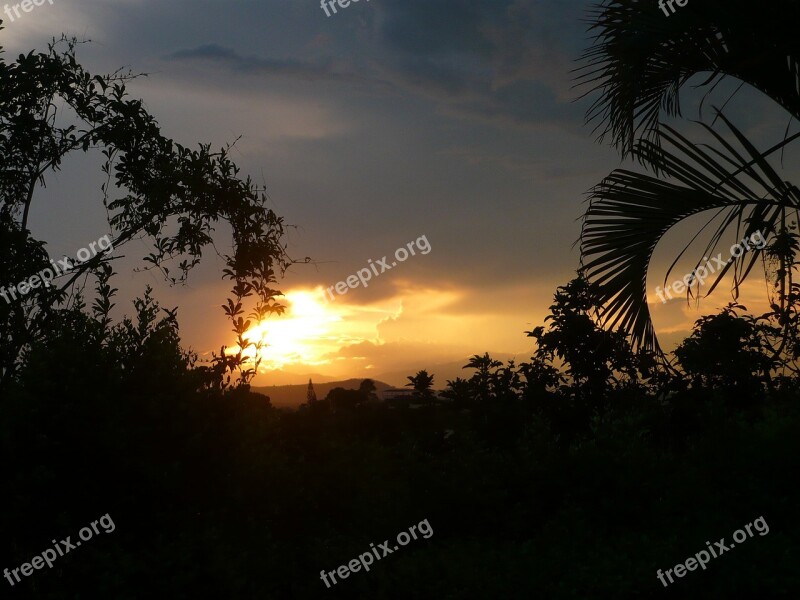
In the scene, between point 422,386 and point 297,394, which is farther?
point 297,394

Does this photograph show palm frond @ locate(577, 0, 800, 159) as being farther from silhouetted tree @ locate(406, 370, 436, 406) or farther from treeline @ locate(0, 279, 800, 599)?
silhouetted tree @ locate(406, 370, 436, 406)

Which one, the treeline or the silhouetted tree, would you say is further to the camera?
the silhouetted tree

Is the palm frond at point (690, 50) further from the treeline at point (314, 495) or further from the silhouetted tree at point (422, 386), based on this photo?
the silhouetted tree at point (422, 386)

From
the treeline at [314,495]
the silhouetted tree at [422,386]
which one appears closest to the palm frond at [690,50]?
the treeline at [314,495]

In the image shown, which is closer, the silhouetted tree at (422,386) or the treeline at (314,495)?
the treeline at (314,495)

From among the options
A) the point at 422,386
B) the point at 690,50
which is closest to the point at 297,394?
the point at 422,386

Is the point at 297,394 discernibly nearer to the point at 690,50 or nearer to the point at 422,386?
the point at 422,386

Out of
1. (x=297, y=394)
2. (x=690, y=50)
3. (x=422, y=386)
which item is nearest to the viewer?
(x=690, y=50)

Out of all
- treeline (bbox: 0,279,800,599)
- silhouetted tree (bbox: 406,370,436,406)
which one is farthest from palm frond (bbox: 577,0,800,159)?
silhouetted tree (bbox: 406,370,436,406)

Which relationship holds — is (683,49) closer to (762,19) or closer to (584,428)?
(762,19)

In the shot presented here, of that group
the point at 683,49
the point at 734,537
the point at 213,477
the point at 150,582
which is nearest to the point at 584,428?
the point at 734,537

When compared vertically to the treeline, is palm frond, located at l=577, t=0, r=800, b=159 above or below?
above

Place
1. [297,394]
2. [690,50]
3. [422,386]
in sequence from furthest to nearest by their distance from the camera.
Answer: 1. [297,394]
2. [422,386]
3. [690,50]

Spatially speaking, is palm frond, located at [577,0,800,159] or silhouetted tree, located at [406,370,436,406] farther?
silhouetted tree, located at [406,370,436,406]
